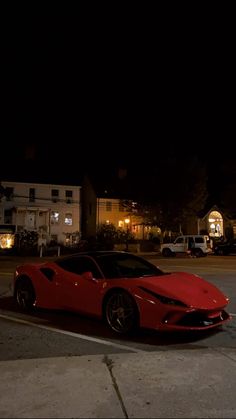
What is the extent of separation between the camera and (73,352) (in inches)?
219

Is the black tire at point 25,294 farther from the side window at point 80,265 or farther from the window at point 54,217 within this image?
the window at point 54,217

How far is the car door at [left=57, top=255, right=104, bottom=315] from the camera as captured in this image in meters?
7.10

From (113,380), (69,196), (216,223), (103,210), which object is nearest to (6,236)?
(69,196)

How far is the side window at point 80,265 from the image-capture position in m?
7.42

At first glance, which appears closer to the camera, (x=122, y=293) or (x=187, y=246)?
(x=122, y=293)

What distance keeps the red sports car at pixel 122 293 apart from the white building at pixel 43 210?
42.2 meters

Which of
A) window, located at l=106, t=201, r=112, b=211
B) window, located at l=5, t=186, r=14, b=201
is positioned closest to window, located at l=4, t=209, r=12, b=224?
window, located at l=5, t=186, r=14, b=201

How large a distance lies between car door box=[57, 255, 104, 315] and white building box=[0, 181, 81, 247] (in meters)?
42.6

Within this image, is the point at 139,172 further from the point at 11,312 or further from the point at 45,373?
the point at 45,373

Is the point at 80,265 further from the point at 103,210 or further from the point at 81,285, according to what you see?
the point at 103,210

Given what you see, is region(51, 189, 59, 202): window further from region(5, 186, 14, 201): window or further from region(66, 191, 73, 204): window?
region(5, 186, 14, 201): window

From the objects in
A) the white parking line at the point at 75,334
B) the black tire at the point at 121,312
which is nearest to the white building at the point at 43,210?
the white parking line at the point at 75,334

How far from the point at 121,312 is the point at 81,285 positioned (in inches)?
41.2

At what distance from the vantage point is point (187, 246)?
106ft
